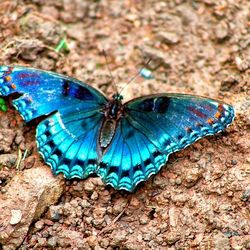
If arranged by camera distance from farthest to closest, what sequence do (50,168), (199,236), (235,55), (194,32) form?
1. (194,32)
2. (235,55)
3. (50,168)
4. (199,236)

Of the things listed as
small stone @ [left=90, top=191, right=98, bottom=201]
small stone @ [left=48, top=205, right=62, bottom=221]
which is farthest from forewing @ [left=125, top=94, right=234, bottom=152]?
small stone @ [left=48, top=205, right=62, bottom=221]

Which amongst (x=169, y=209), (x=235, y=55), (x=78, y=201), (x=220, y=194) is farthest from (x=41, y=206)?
(x=235, y=55)

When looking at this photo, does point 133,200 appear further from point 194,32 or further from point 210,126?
point 194,32

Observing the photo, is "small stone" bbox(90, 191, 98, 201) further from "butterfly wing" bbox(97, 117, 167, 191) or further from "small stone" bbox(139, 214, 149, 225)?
"small stone" bbox(139, 214, 149, 225)

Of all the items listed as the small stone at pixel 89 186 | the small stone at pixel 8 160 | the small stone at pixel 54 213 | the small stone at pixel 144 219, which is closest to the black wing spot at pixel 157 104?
the small stone at pixel 89 186

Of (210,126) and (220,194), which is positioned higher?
(210,126)

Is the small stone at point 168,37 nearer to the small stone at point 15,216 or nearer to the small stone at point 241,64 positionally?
the small stone at point 241,64

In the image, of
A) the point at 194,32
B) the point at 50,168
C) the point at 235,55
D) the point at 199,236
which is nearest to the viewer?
the point at 199,236
